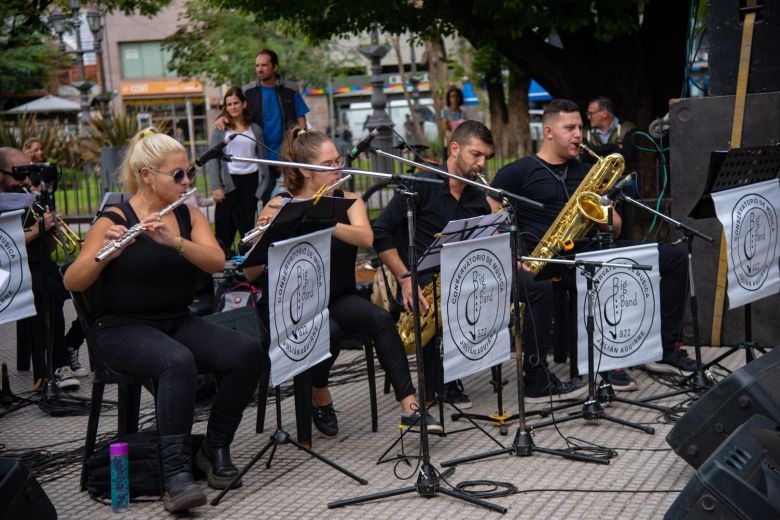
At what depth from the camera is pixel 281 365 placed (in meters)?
4.96

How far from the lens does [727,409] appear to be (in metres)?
4.55

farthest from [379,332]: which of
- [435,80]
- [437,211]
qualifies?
[435,80]

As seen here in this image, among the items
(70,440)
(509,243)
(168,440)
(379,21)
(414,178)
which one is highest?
(379,21)

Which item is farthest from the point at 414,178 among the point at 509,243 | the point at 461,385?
the point at 461,385

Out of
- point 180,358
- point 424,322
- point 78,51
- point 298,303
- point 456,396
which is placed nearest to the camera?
point 180,358

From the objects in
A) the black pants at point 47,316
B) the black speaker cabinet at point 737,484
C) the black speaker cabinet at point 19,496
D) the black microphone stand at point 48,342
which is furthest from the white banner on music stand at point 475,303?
the black pants at point 47,316

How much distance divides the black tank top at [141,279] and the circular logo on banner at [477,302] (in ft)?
4.32

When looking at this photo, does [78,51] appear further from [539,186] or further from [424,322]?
[424,322]

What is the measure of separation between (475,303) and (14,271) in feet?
9.02

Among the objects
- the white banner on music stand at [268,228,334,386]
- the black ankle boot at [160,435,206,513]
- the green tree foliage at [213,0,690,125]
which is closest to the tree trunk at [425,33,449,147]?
the green tree foliage at [213,0,690,125]

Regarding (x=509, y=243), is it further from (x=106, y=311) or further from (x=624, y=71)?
(x=624, y=71)

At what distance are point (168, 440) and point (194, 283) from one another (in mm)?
869

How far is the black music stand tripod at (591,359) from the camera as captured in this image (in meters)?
5.53

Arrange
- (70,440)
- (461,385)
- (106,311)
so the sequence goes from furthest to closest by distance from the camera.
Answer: (461,385) < (70,440) < (106,311)
